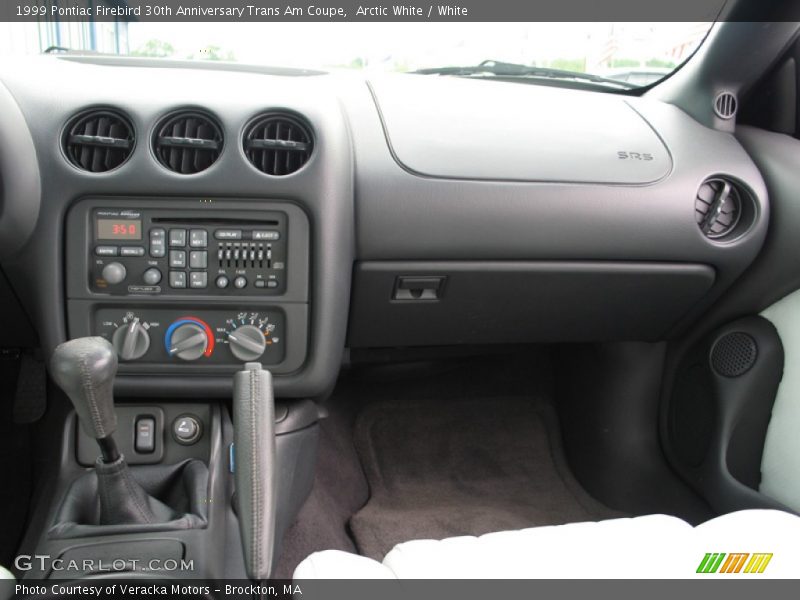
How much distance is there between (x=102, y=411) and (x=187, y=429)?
31 centimetres

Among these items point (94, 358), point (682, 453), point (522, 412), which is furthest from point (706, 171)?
point (94, 358)

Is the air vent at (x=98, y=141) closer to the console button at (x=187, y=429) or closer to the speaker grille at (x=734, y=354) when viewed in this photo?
the console button at (x=187, y=429)

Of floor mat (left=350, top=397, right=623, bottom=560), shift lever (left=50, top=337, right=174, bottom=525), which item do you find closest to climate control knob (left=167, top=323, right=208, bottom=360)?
shift lever (left=50, top=337, right=174, bottom=525)

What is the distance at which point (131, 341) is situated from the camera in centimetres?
109

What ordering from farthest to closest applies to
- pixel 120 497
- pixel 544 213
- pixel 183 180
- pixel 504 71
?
pixel 504 71 < pixel 544 213 < pixel 183 180 < pixel 120 497

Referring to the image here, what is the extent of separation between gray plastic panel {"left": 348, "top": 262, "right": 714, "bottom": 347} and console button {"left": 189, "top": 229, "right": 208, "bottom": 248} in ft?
0.96

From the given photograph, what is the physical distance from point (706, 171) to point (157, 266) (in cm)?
106

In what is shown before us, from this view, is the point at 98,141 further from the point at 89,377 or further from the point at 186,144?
the point at 89,377

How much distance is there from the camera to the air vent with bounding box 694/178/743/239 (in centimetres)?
134

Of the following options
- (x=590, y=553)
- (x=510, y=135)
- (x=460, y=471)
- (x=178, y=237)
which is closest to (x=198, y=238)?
(x=178, y=237)

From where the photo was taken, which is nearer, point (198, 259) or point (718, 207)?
point (198, 259)

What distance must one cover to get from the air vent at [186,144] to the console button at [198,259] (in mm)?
132

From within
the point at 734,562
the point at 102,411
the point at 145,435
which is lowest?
the point at 145,435

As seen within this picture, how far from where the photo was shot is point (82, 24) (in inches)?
53.7
